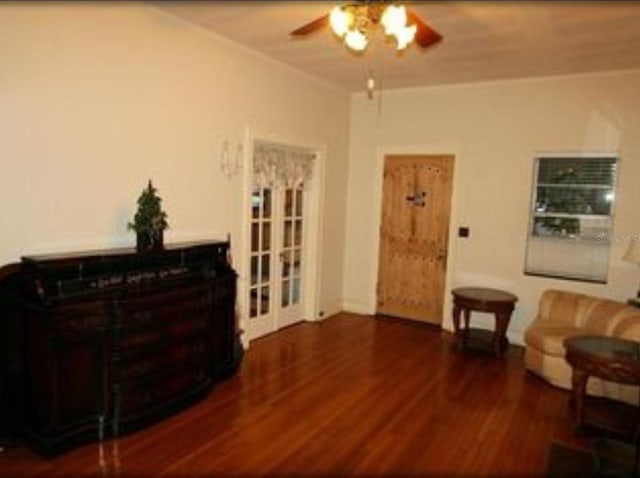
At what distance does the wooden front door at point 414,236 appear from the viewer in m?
5.79

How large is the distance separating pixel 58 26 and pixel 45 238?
1.32 metres

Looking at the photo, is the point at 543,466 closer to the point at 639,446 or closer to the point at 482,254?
the point at 639,446

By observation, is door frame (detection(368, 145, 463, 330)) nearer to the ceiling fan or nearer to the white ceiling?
the white ceiling

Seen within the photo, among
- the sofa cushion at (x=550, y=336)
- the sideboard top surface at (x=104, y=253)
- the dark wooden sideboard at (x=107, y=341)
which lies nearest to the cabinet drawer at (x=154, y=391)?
the dark wooden sideboard at (x=107, y=341)

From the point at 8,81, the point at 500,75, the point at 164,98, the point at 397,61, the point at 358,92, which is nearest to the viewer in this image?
the point at 8,81

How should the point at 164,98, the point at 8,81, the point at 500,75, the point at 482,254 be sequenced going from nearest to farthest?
the point at 8,81 → the point at 164,98 → the point at 500,75 → the point at 482,254

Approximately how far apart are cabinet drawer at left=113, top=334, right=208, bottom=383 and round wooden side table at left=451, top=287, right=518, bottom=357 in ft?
8.89

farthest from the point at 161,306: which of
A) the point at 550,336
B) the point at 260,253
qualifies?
the point at 550,336

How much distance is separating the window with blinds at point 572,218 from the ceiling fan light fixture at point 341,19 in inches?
130

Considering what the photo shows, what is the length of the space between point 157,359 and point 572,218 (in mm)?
4280

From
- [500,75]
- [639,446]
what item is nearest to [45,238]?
[639,446]

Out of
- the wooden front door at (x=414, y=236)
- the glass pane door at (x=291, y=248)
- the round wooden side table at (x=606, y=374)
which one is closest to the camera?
the round wooden side table at (x=606, y=374)

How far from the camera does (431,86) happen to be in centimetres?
568

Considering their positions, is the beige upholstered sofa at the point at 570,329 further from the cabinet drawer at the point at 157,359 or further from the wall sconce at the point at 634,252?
the cabinet drawer at the point at 157,359
